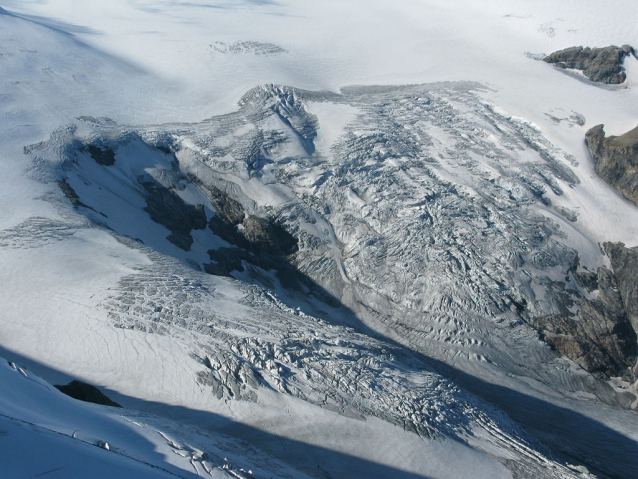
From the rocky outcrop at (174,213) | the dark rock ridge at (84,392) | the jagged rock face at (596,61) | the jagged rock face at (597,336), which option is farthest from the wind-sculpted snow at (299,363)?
the jagged rock face at (596,61)

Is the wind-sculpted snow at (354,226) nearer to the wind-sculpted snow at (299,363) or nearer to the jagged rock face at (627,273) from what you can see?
the wind-sculpted snow at (299,363)

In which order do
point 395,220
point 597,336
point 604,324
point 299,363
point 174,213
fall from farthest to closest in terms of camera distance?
point 395,220 → point 174,213 → point 604,324 → point 597,336 → point 299,363

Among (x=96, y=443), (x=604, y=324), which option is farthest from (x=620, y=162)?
(x=96, y=443)

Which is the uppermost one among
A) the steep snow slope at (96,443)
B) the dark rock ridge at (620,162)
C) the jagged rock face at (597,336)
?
the dark rock ridge at (620,162)

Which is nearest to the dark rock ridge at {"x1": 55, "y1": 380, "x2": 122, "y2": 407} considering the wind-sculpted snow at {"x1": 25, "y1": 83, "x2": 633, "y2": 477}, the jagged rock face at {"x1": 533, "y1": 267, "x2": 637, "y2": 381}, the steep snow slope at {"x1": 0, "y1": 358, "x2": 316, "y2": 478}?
the steep snow slope at {"x1": 0, "y1": 358, "x2": 316, "y2": 478}

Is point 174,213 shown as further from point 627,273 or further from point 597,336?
point 627,273

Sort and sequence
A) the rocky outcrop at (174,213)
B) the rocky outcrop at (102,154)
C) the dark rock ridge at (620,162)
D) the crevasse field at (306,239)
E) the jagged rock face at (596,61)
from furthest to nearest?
1. the jagged rock face at (596,61)
2. the dark rock ridge at (620,162)
3. the rocky outcrop at (102,154)
4. the rocky outcrop at (174,213)
5. the crevasse field at (306,239)

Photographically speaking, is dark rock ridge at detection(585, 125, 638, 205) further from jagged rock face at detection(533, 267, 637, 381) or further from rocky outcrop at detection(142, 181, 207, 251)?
rocky outcrop at detection(142, 181, 207, 251)
